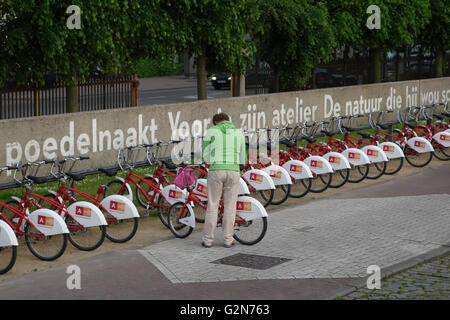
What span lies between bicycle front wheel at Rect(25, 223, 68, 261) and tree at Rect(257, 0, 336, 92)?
12.3 m

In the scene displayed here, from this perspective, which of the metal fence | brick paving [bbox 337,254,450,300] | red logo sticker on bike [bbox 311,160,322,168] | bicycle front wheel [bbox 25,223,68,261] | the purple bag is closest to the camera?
brick paving [bbox 337,254,450,300]

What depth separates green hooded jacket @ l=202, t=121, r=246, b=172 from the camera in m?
10.4

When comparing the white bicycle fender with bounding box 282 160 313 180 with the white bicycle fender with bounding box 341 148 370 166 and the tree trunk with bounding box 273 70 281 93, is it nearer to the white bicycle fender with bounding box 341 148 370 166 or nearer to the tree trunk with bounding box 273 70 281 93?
the white bicycle fender with bounding box 341 148 370 166

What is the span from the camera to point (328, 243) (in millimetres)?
10742

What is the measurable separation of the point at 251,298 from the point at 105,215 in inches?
130

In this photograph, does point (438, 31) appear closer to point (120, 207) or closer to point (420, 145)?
point (420, 145)

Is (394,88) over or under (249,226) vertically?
over

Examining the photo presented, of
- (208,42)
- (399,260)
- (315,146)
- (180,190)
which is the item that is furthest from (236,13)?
(399,260)

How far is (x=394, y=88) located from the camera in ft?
74.9

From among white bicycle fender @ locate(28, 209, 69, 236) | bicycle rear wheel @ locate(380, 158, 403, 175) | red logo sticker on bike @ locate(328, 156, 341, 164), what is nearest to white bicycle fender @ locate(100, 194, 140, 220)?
white bicycle fender @ locate(28, 209, 69, 236)

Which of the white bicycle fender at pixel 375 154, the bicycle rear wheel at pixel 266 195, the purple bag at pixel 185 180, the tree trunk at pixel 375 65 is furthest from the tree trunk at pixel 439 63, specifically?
the purple bag at pixel 185 180
